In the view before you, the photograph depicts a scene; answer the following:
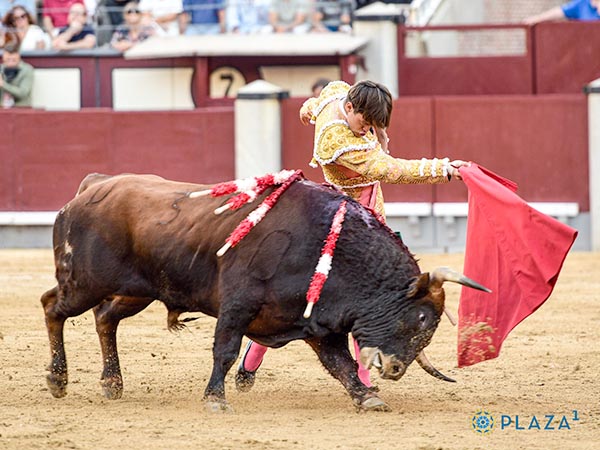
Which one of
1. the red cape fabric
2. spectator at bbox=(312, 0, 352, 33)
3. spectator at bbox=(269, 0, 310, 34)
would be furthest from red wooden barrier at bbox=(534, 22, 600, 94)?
the red cape fabric

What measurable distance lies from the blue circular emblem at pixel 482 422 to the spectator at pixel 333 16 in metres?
8.03

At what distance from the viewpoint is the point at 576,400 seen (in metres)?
5.14

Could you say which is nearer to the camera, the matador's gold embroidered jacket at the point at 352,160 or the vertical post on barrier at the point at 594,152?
the matador's gold embroidered jacket at the point at 352,160

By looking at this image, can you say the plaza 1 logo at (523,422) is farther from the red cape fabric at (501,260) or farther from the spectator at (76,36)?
the spectator at (76,36)

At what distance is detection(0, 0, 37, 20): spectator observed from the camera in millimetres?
12336

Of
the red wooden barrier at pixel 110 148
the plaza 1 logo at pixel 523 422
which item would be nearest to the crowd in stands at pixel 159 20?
the red wooden barrier at pixel 110 148

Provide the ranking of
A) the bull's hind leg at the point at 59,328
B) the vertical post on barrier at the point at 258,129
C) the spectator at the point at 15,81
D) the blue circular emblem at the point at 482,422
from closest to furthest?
the blue circular emblem at the point at 482,422 < the bull's hind leg at the point at 59,328 < the vertical post on barrier at the point at 258,129 < the spectator at the point at 15,81

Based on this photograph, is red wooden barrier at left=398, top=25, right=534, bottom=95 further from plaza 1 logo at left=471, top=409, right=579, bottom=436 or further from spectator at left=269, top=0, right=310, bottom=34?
plaza 1 logo at left=471, top=409, right=579, bottom=436

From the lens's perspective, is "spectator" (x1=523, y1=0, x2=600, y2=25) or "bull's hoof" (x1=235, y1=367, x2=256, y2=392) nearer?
"bull's hoof" (x1=235, y1=367, x2=256, y2=392)

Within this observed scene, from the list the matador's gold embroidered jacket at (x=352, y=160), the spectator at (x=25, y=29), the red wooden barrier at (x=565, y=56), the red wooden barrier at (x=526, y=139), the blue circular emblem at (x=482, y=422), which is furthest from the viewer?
the red wooden barrier at (x=565, y=56)

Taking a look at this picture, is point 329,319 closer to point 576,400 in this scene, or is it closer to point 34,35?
point 576,400

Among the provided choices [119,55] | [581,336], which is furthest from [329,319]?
[119,55]

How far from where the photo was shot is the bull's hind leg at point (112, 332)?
5.20m

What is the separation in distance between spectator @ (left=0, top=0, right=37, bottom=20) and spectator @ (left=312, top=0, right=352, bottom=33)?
2.57 meters
